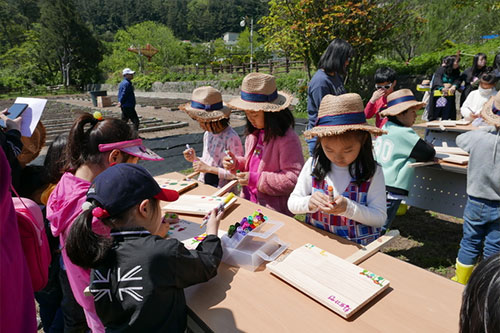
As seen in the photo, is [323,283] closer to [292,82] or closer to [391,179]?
[391,179]

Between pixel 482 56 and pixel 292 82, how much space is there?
9.21 m

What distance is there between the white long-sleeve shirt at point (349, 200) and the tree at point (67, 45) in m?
45.4

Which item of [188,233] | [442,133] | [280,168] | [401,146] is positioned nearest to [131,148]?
[188,233]

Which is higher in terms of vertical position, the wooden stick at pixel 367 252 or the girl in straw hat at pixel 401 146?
the girl in straw hat at pixel 401 146

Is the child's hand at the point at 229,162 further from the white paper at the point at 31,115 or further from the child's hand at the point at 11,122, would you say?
the child's hand at the point at 11,122

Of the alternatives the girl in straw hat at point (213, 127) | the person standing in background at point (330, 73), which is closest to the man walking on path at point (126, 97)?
the girl in straw hat at point (213, 127)

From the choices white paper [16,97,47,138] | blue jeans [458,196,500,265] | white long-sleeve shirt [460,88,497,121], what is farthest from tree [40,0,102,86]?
blue jeans [458,196,500,265]

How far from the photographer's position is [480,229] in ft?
7.82

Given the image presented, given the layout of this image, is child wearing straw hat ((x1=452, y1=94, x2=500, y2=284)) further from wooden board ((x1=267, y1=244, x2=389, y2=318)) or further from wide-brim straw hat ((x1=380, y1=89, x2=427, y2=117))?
wooden board ((x1=267, y1=244, x2=389, y2=318))

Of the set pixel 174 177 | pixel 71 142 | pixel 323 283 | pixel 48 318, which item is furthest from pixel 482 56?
pixel 48 318

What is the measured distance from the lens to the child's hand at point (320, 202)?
5.07 ft

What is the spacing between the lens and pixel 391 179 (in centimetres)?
286

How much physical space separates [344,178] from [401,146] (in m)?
1.41

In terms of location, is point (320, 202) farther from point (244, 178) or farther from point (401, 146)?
point (401, 146)
